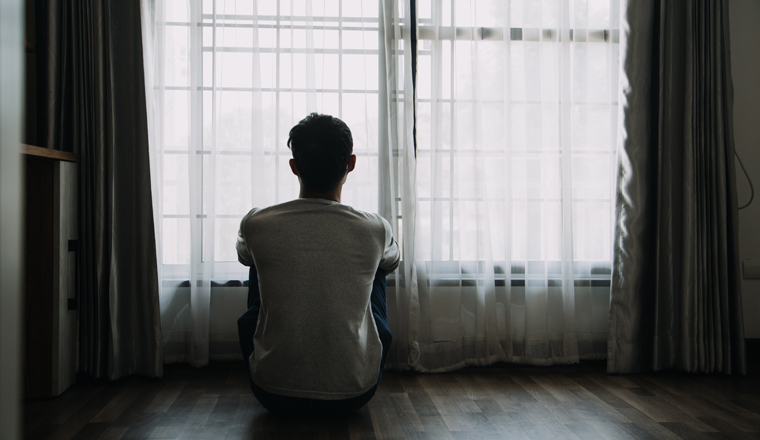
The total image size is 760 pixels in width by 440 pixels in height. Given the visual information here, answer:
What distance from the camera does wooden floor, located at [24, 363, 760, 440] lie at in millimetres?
1576

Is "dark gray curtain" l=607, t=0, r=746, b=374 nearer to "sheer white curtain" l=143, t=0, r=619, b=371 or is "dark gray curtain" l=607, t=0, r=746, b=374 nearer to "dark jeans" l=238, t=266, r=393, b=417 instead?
"sheer white curtain" l=143, t=0, r=619, b=371

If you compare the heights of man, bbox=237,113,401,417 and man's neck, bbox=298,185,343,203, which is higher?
man's neck, bbox=298,185,343,203

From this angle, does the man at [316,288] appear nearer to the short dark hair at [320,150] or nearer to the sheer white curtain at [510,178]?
the short dark hair at [320,150]

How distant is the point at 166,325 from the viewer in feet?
7.17

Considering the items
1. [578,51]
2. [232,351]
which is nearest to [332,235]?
[232,351]

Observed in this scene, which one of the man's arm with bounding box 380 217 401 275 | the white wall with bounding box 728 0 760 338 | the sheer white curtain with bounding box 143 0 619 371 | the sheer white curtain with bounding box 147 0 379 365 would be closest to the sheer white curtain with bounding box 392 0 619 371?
the sheer white curtain with bounding box 143 0 619 371

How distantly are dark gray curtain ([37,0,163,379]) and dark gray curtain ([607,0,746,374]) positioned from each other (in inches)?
80.3

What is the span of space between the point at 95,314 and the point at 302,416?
1048mm

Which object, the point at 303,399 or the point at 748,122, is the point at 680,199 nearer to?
the point at 748,122

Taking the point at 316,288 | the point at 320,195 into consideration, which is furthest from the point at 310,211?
the point at 316,288

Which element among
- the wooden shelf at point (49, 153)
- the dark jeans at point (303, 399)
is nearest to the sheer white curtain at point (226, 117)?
the wooden shelf at point (49, 153)

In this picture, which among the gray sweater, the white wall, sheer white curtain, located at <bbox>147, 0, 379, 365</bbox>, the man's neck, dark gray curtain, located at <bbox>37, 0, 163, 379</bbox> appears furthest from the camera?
the white wall

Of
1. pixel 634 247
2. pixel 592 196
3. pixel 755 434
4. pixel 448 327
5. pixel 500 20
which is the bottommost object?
pixel 755 434

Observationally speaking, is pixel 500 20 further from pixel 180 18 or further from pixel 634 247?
pixel 180 18
